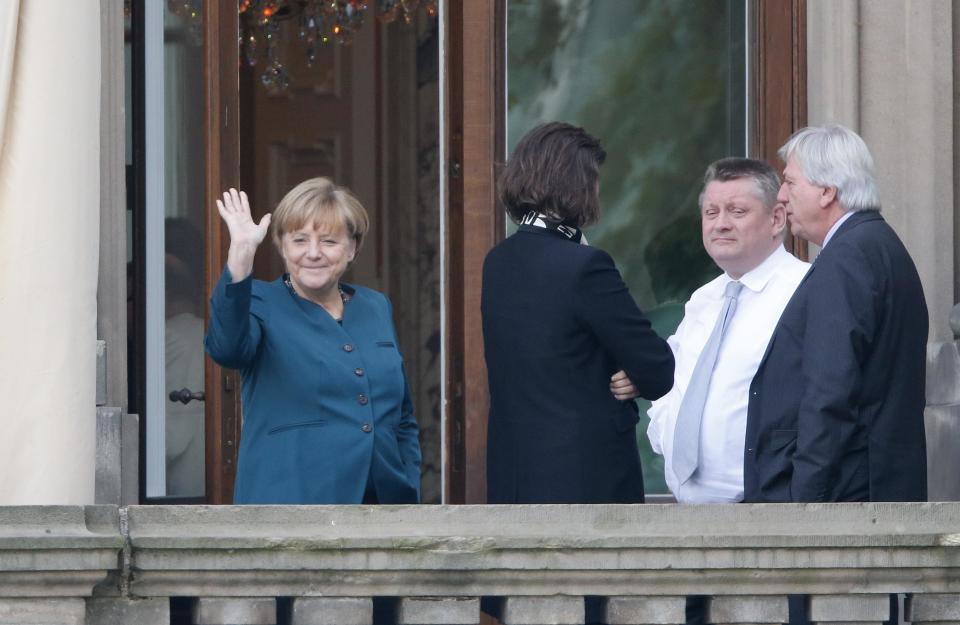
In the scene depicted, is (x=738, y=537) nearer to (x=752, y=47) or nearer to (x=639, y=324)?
(x=639, y=324)

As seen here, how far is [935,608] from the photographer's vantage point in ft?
13.5

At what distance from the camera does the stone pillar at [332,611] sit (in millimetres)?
3895

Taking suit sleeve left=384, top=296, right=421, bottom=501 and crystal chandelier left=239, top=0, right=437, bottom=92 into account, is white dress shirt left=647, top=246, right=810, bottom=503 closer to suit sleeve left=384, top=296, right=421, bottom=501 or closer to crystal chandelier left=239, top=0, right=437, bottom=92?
suit sleeve left=384, top=296, right=421, bottom=501

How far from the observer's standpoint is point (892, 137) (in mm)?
6152

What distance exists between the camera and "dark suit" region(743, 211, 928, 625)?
442cm

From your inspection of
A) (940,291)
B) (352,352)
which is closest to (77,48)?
(352,352)

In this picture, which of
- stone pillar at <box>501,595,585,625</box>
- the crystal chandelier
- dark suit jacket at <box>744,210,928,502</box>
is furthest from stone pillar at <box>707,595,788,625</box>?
the crystal chandelier

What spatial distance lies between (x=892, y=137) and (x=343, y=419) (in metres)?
2.33

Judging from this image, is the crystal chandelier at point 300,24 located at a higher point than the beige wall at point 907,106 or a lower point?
higher

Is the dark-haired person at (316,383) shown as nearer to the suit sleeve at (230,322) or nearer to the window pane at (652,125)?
the suit sleeve at (230,322)

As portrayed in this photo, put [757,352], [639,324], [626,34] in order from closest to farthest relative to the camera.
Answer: [639,324] → [757,352] → [626,34]

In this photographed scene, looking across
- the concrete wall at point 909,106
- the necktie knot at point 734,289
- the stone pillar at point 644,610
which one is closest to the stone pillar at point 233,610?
the stone pillar at point 644,610

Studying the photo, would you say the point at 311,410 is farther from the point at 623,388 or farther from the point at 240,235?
the point at 623,388

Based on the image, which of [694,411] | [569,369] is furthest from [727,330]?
[569,369]
